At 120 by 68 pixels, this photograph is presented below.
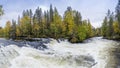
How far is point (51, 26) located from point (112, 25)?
2711cm

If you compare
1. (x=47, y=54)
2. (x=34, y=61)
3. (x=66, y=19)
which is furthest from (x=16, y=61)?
(x=66, y=19)

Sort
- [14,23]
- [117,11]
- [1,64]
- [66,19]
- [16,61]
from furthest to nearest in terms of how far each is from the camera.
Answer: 1. [14,23]
2. [117,11]
3. [66,19]
4. [16,61]
5. [1,64]

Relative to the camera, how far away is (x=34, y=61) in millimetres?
31328

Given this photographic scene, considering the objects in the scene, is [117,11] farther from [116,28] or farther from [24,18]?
[24,18]

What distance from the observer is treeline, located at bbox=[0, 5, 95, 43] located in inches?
3263

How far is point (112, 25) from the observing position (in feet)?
335

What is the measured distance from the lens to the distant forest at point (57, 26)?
83.6 metres

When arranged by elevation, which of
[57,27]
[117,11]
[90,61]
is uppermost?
[117,11]

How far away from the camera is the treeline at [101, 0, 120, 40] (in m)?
95.6

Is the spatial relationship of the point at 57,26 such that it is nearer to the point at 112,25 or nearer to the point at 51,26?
the point at 51,26

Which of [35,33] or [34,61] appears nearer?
[34,61]

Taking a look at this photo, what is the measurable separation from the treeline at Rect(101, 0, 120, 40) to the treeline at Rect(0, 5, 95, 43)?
8.38 meters

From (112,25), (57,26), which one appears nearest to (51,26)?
(57,26)

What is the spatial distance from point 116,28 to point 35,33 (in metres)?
30.0
